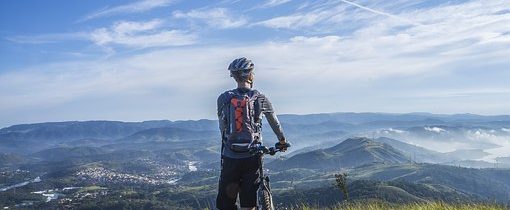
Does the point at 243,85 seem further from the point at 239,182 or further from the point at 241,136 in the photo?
the point at 239,182

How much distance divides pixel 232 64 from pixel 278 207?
4623 millimetres

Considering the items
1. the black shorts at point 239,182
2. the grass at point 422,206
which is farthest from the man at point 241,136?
the grass at point 422,206

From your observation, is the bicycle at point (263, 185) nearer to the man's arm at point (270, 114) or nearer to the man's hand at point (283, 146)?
the man's hand at point (283, 146)

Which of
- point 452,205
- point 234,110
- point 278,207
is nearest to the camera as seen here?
point 234,110

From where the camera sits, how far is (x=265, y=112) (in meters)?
8.20

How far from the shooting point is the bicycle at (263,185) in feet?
25.7

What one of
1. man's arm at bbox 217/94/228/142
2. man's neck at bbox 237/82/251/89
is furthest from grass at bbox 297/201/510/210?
man's neck at bbox 237/82/251/89

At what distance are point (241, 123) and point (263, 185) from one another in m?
1.14

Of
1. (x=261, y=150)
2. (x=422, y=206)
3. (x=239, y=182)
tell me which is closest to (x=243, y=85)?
(x=261, y=150)

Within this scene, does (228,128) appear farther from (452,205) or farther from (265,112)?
(452,205)

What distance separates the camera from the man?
795cm

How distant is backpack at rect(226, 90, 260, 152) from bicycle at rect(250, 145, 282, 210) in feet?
0.62

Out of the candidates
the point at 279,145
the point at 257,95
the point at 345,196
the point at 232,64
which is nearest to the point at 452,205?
the point at 345,196

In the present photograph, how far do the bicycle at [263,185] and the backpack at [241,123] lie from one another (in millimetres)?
190
